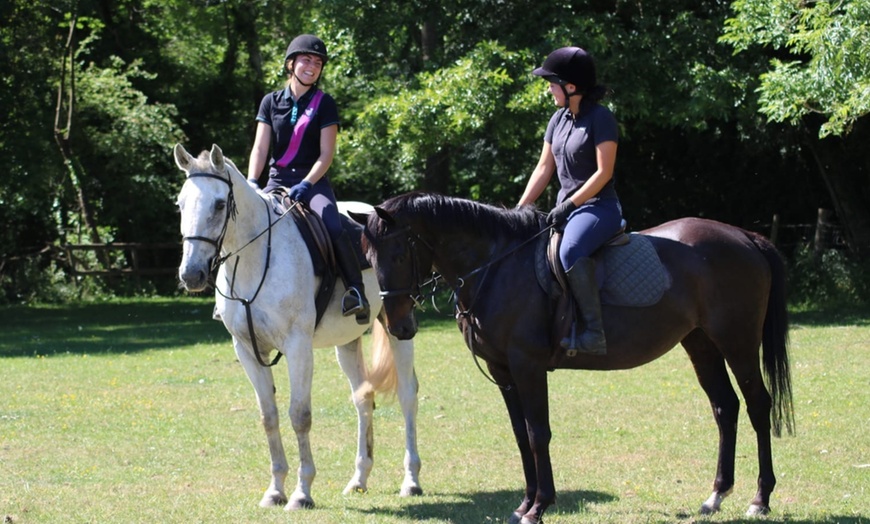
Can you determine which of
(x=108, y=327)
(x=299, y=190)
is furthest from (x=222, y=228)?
(x=108, y=327)

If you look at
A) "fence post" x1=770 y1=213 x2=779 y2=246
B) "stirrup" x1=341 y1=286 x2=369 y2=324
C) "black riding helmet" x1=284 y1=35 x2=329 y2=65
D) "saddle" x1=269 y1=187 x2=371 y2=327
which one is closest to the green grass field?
"stirrup" x1=341 y1=286 x2=369 y2=324

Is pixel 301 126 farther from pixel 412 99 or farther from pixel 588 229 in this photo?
pixel 412 99

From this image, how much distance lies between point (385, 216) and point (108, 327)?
17.8m

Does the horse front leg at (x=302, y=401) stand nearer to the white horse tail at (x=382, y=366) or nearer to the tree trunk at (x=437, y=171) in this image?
the white horse tail at (x=382, y=366)

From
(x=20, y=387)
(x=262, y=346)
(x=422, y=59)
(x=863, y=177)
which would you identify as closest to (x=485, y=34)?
(x=422, y=59)

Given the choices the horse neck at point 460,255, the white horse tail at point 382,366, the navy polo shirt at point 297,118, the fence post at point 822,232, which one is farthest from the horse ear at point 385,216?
the fence post at point 822,232

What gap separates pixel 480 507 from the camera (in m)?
7.39

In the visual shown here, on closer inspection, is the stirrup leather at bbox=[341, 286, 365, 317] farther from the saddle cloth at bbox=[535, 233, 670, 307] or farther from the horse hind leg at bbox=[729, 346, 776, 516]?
the horse hind leg at bbox=[729, 346, 776, 516]

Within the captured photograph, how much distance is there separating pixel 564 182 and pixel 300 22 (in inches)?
968

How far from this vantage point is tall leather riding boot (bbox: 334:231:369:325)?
25.6 ft

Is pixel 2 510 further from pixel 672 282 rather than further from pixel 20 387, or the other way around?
pixel 20 387

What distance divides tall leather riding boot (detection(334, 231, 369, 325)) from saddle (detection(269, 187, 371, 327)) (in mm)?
66

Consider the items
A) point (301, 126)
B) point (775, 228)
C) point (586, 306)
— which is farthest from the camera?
point (775, 228)

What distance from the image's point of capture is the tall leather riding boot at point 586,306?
21.0 ft
